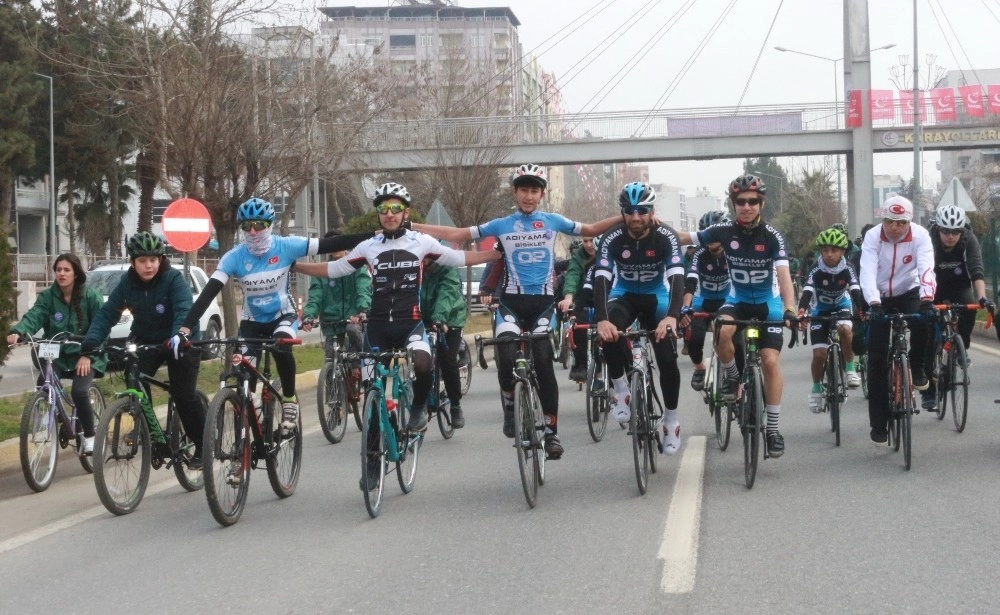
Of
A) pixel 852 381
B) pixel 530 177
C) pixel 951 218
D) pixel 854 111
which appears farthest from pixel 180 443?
pixel 854 111

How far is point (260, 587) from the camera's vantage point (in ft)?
20.4

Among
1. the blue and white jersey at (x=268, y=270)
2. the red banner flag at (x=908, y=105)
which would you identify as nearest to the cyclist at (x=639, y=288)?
the blue and white jersey at (x=268, y=270)

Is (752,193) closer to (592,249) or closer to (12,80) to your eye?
(592,249)

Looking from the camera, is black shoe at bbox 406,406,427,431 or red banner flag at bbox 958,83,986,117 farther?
red banner flag at bbox 958,83,986,117

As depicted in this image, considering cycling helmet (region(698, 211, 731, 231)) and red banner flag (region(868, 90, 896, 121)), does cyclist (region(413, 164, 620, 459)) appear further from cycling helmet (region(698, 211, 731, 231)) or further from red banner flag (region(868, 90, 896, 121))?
red banner flag (region(868, 90, 896, 121))

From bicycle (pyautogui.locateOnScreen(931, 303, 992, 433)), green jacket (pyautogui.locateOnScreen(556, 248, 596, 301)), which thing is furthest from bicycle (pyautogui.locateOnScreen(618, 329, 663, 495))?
green jacket (pyautogui.locateOnScreen(556, 248, 596, 301))

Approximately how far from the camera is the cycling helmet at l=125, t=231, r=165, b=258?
8.74 m

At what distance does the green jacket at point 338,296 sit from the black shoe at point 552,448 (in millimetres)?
4540

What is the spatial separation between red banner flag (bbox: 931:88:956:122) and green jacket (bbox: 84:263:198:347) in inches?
1597

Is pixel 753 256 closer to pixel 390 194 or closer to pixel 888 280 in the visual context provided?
pixel 888 280

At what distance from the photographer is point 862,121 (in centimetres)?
4338

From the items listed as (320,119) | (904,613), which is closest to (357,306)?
(904,613)

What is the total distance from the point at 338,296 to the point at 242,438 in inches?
187

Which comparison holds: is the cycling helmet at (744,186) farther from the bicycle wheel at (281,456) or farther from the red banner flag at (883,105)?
the red banner flag at (883,105)
